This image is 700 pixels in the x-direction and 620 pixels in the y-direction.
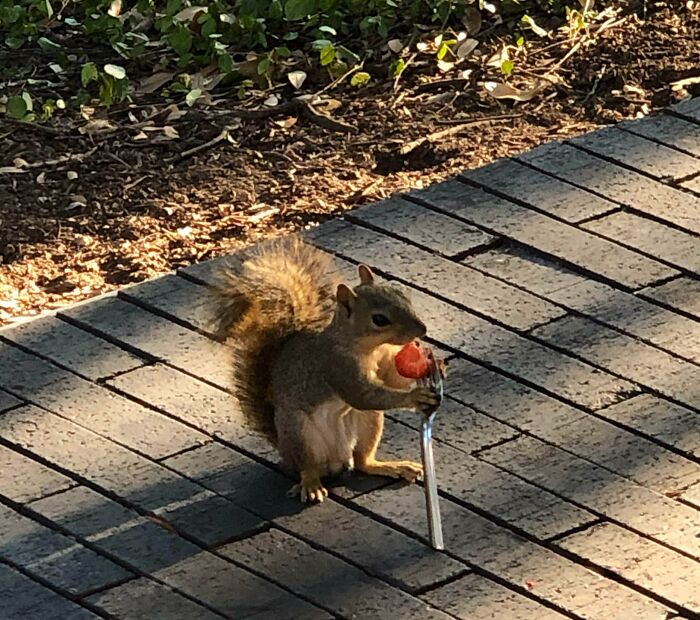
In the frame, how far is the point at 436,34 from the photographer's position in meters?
6.45

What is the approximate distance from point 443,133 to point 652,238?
991 millimetres

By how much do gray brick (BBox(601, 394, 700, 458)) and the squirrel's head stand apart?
0.62 m

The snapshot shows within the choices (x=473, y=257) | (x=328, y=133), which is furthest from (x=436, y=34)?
(x=473, y=257)

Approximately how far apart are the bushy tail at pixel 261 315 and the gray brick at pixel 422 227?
980mm

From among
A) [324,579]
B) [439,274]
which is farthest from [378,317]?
[439,274]

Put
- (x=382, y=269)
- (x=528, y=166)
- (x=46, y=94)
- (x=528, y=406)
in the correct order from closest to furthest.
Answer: (x=528, y=406)
(x=382, y=269)
(x=528, y=166)
(x=46, y=94)

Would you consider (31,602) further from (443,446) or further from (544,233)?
(544,233)

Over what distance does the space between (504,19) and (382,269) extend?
6.52 feet

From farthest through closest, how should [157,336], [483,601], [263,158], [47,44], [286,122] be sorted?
[47,44] < [286,122] < [263,158] < [157,336] < [483,601]

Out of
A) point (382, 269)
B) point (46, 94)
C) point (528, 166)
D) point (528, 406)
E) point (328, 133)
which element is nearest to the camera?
point (528, 406)

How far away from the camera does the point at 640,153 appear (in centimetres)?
547

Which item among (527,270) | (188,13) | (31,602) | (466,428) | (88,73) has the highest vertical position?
(188,13)

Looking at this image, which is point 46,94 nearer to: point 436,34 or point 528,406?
point 436,34

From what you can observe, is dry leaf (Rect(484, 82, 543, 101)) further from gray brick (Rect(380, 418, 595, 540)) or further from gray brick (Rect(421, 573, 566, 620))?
gray brick (Rect(421, 573, 566, 620))
